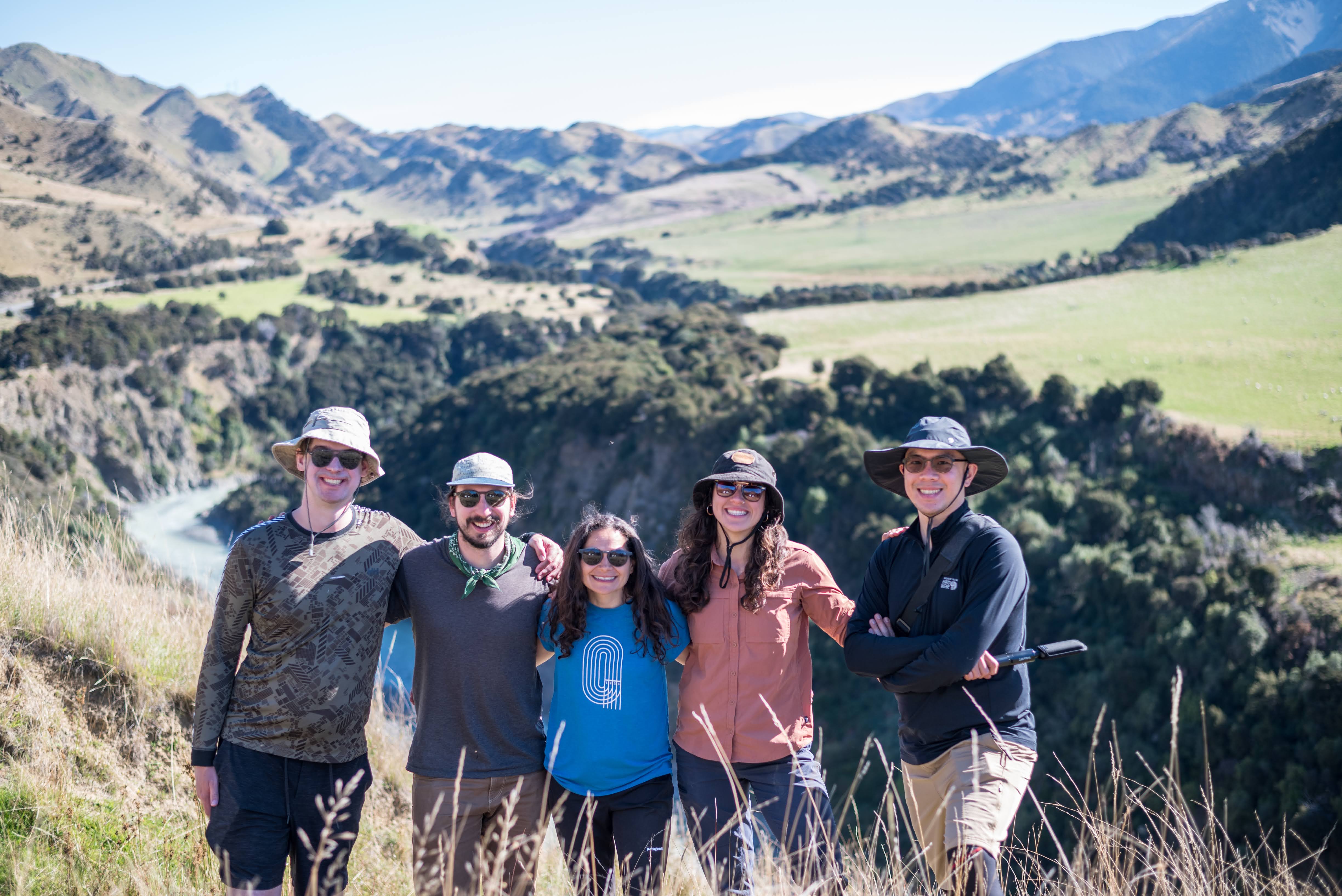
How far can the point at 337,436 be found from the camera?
330cm

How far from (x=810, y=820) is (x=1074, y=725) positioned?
15731 mm

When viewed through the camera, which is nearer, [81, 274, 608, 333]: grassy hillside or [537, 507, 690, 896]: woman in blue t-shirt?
[537, 507, 690, 896]: woman in blue t-shirt

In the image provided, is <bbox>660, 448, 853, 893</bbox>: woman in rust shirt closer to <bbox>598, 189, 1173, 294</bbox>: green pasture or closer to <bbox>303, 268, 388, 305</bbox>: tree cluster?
<bbox>598, 189, 1173, 294</bbox>: green pasture

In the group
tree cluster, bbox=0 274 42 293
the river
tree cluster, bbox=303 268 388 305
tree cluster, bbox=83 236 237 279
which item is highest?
tree cluster, bbox=83 236 237 279

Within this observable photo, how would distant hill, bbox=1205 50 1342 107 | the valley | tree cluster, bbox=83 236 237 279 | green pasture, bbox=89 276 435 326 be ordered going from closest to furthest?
the valley → green pasture, bbox=89 276 435 326 → tree cluster, bbox=83 236 237 279 → distant hill, bbox=1205 50 1342 107

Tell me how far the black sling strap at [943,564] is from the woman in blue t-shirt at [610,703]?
A: 37.0 inches

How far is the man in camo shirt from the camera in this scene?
A: 3.01 m

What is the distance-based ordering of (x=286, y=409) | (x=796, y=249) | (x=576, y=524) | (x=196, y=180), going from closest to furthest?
(x=576, y=524) < (x=286, y=409) < (x=796, y=249) < (x=196, y=180)

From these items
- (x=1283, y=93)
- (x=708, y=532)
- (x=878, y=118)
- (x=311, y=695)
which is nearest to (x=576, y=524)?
(x=708, y=532)

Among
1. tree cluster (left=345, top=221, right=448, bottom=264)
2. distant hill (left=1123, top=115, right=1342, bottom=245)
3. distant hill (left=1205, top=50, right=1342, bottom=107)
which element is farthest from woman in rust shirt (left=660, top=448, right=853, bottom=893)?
distant hill (left=1205, top=50, right=1342, bottom=107)

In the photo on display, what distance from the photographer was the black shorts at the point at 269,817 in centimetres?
296

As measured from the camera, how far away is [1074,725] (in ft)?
54.9

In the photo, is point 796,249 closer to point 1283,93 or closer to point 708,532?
point 1283,93

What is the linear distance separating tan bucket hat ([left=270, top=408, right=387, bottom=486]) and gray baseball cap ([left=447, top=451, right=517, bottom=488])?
0.30m
